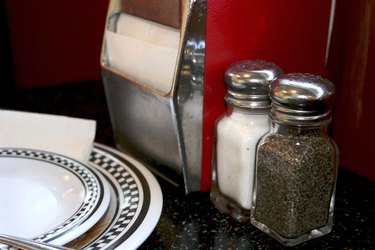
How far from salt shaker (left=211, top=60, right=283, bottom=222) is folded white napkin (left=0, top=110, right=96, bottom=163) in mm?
218

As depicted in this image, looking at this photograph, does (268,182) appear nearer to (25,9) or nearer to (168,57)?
(168,57)

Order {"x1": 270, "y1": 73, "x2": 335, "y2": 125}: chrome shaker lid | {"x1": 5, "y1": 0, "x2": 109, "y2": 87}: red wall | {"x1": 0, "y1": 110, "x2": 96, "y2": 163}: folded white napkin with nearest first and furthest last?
{"x1": 270, "y1": 73, "x2": 335, "y2": 125}: chrome shaker lid < {"x1": 0, "y1": 110, "x2": 96, "y2": 163}: folded white napkin < {"x1": 5, "y1": 0, "x2": 109, "y2": 87}: red wall

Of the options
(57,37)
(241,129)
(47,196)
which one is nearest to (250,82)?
(241,129)

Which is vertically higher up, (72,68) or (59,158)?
(59,158)

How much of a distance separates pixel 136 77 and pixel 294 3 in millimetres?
259

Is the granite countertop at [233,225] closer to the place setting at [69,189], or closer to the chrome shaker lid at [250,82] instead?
the place setting at [69,189]

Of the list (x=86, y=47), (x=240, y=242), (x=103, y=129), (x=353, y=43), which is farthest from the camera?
(x=86, y=47)

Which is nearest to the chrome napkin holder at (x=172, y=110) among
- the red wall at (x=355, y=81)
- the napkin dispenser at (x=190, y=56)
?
the napkin dispenser at (x=190, y=56)

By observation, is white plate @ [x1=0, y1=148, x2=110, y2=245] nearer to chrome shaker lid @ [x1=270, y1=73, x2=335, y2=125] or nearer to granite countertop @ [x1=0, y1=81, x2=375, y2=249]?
granite countertop @ [x1=0, y1=81, x2=375, y2=249]

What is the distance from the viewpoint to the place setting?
63cm

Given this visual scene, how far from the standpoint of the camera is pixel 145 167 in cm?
82

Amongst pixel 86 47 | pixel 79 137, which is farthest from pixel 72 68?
pixel 79 137

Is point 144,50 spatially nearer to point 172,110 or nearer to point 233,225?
point 172,110

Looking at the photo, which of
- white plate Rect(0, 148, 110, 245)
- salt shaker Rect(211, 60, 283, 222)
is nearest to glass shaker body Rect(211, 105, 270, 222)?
salt shaker Rect(211, 60, 283, 222)
